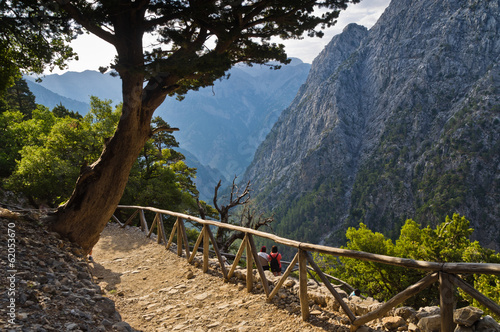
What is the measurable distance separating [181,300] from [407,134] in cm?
15801

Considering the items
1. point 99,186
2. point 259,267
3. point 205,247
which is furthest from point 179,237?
point 259,267

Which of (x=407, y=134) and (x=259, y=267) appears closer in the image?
(x=259, y=267)

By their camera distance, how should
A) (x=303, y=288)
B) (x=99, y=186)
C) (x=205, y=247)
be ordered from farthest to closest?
(x=205, y=247) < (x=99, y=186) < (x=303, y=288)

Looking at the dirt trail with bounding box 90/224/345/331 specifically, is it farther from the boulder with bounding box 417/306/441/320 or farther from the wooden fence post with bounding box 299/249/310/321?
the boulder with bounding box 417/306/441/320

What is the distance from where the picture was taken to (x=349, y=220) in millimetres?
129625

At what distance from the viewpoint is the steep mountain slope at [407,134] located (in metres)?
108

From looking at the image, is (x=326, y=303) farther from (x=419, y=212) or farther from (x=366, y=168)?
(x=366, y=168)

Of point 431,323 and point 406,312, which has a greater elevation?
point 431,323

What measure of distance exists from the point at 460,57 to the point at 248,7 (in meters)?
177

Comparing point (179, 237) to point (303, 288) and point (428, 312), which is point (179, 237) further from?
point (428, 312)

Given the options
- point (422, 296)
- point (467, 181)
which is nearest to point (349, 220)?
point (467, 181)

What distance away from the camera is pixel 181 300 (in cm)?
686

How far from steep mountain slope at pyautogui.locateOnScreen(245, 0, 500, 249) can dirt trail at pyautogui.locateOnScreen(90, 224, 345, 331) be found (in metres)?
113

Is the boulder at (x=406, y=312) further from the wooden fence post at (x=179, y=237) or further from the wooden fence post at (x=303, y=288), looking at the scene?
the wooden fence post at (x=179, y=237)
